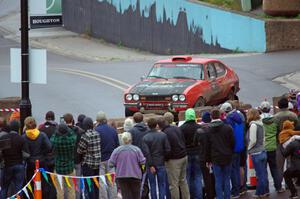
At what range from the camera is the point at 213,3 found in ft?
147

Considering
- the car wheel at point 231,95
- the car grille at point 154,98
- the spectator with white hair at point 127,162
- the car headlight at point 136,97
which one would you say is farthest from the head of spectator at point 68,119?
the car wheel at point 231,95

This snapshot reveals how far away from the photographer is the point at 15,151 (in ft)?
50.9

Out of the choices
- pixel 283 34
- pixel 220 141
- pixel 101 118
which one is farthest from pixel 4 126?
pixel 283 34

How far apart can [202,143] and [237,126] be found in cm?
111

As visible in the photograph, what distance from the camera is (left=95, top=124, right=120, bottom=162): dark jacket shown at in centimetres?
1634

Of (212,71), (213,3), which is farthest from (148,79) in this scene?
(213,3)

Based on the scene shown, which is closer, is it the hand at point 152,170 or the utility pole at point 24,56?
the hand at point 152,170

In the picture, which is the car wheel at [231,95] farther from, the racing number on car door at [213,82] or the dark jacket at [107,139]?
the dark jacket at [107,139]

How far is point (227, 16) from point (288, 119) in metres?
24.6

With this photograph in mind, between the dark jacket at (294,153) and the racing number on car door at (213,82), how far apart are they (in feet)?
26.9

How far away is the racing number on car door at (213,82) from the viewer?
81.1ft

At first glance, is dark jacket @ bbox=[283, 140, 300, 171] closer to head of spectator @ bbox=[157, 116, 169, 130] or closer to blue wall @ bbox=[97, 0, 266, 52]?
head of spectator @ bbox=[157, 116, 169, 130]

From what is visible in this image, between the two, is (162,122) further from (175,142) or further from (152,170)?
(152,170)

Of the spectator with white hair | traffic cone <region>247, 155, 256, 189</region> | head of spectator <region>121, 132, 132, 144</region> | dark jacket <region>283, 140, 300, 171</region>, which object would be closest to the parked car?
traffic cone <region>247, 155, 256, 189</region>
